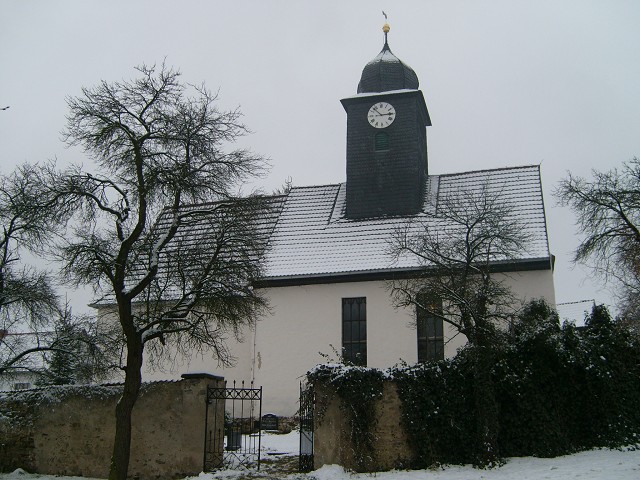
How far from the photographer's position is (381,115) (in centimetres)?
2609

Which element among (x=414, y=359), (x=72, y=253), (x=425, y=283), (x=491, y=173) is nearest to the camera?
(x=72, y=253)

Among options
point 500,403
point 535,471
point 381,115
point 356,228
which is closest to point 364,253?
point 356,228

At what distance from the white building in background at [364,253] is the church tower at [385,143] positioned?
0.04m

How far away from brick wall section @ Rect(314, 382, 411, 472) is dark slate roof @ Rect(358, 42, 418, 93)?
16.0 m

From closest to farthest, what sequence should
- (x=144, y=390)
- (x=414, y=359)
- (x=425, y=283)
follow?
(x=144, y=390) → (x=425, y=283) → (x=414, y=359)

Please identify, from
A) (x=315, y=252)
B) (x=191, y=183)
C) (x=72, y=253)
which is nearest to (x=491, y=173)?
(x=315, y=252)

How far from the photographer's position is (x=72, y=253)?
12484 millimetres

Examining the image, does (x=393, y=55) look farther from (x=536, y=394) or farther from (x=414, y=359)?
(x=536, y=394)

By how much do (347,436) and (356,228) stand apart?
12.0 metres

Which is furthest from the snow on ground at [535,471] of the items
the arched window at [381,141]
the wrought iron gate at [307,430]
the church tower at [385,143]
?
the arched window at [381,141]

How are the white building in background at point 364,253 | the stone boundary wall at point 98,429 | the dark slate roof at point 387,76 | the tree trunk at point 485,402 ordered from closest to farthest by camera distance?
the tree trunk at point 485,402 < the stone boundary wall at point 98,429 < the white building in background at point 364,253 < the dark slate roof at point 387,76

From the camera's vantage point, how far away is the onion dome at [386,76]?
87.4 feet

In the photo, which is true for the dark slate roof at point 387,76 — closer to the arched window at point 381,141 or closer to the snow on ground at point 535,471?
the arched window at point 381,141

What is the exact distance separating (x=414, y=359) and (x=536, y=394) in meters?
8.43
